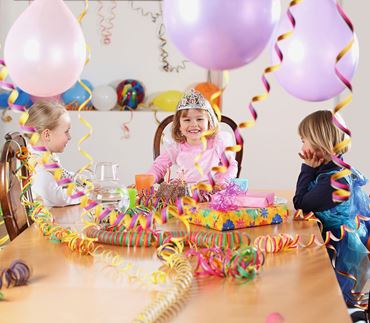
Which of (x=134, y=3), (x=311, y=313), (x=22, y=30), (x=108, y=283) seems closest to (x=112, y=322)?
(x=108, y=283)

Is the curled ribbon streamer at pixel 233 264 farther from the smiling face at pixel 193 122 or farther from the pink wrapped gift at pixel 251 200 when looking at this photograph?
the smiling face at pixel 193 122

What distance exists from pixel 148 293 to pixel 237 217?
616 millimetres

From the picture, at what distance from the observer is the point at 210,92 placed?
16.3ft

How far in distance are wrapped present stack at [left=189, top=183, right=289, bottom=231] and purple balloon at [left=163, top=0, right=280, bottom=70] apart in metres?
0.75

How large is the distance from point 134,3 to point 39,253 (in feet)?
12.9

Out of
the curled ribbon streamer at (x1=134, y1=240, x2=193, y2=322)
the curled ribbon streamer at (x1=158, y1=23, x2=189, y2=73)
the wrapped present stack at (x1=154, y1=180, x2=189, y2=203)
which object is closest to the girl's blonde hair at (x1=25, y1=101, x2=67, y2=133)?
the wrapped present stack at (x1=154, y1=180, x2=189, y2=203)

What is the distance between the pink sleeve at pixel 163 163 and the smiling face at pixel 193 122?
0.35ft

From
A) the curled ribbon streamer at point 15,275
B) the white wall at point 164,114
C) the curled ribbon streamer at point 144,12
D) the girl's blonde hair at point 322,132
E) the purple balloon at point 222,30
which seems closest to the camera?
the purple balloon at point 222,30

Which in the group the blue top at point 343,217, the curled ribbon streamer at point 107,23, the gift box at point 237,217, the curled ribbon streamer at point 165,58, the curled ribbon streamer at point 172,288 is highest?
the curled ribbon streamer at point 107,23

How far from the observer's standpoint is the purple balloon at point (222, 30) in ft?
3.62

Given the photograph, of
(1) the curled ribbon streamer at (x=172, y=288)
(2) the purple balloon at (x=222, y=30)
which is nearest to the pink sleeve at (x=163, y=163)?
(1) the curled ribbon streamer at (x=172, y=288)

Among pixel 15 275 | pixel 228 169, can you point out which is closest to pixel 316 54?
pixel 15 275

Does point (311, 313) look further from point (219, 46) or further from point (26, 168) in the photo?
point (26, 168)

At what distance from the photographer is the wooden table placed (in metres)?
1.15
